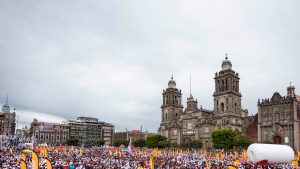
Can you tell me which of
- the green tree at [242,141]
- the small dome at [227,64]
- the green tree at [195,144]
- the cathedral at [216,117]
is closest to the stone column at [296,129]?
the green tree at [242,141]

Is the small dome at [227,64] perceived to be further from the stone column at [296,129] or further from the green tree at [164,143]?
the green tree at [164,143]

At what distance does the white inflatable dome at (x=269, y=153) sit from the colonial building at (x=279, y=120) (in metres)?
31.2

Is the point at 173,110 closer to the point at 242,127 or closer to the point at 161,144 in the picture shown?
the point at 161,144

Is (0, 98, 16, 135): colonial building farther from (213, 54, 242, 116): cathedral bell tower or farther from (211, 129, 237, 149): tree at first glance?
(211, 129, 237, 149): tree

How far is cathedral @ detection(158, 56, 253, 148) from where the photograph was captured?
72875 mm

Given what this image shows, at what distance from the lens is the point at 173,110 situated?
300ft

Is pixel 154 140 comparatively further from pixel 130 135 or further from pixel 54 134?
pixel 130 135

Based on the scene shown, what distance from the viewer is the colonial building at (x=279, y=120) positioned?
2302 inches

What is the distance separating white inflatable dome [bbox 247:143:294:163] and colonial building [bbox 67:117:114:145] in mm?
118045

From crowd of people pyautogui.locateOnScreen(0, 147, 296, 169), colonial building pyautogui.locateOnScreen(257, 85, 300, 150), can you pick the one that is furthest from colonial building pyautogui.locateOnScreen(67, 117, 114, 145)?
crowd of people pyautogui.locateOnScreen(0, 147, 296, 169)

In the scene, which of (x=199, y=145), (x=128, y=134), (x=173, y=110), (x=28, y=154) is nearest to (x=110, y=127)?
(x=128, y=134)

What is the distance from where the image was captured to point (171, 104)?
300ft

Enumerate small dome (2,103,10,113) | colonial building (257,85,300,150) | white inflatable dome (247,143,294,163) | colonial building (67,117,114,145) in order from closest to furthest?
white inflatable dome (247,143,294,163) → colonial building (257,85,300,150) → colonial building (67,117,114,145) → small dome (2,103,10,113)

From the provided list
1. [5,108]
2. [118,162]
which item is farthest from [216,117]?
[5,108]
